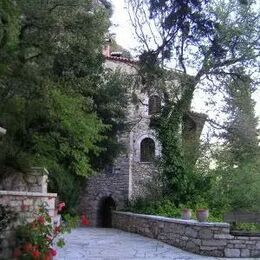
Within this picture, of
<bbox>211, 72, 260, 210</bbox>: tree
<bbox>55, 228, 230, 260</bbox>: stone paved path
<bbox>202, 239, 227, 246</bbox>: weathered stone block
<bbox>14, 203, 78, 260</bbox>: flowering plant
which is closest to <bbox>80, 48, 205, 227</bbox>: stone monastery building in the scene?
<bbox>211, 72, 260, 210</bbox>: tree

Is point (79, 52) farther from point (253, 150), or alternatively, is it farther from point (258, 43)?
point (253, 150)

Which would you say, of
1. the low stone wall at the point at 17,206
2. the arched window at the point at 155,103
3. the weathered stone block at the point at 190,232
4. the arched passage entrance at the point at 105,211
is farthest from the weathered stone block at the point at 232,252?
the arched passage entrance at the point at 105,211

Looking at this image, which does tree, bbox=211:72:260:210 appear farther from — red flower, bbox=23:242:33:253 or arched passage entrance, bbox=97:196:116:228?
arched passage entrance, bbox=97:196:116:228

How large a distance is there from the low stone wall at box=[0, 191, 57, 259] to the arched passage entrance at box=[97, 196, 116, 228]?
18.5 metres

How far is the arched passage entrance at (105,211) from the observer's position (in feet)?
91.1

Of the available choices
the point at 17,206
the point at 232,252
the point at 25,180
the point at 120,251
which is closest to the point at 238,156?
the point at 232,252

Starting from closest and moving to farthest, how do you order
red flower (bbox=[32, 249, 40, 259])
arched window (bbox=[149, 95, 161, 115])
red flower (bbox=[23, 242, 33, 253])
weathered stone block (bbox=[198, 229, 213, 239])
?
1. red flower (bbox=[32, 249, 40, 259])
2. red flower (bbox=[23, 242, 33, 253])
3. weathered stone block (bbox=[198, 229, 213, 239])
4. arched window (bbox=[149, 95, 161, 115])

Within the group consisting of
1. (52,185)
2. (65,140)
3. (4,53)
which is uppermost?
(4,53)

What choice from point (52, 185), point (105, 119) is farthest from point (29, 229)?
point (105, 119)

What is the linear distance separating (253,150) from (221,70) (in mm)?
4179

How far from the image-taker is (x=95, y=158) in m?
21.3

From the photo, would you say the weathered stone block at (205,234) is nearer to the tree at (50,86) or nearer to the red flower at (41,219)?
the tree at (50,86)

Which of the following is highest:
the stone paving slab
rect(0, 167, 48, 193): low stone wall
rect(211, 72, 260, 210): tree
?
rect(211, 72, 260, 210): tree

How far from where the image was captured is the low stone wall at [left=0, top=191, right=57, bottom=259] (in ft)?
25.0
